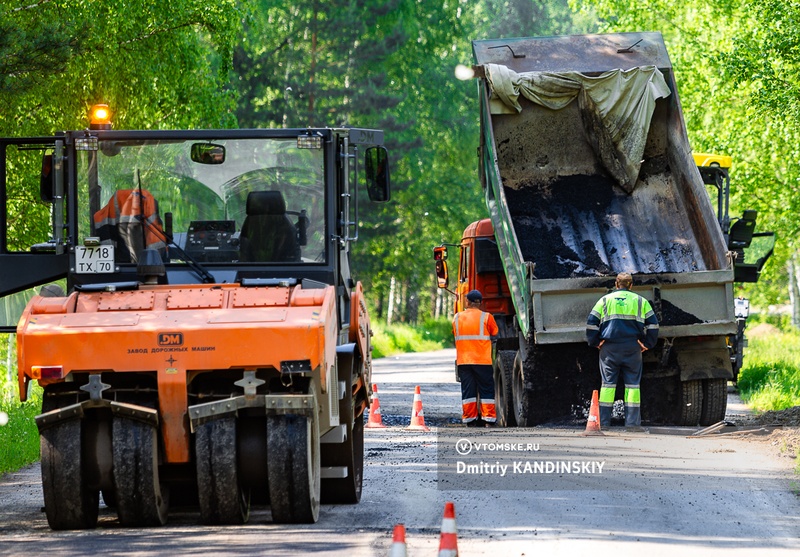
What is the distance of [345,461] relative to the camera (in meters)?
8.70

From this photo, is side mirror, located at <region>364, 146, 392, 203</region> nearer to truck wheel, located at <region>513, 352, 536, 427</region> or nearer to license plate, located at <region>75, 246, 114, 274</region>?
license plate, located at <region>75, 246, 114, 274</region>

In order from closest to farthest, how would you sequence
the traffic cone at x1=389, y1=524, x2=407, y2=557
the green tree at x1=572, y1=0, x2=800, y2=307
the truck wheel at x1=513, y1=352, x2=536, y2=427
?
1. the traffic cone at x1=389, y1=524, x2=407, y2=557
2. the truck wheel at x1=513, y1=352, x2=536, y2=427
3. the green tree at x1=572, y1=0, x2=800, y2=307

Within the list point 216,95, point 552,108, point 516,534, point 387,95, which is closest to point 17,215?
point 216,95

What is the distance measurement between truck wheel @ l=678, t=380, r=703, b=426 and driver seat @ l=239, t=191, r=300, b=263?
6.34m

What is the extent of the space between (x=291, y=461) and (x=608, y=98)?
28.9ft

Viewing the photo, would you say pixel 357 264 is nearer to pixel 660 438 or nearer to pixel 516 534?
pixel 660 438

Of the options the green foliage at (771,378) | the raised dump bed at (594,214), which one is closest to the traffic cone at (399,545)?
the raised dump bed at (594,214)

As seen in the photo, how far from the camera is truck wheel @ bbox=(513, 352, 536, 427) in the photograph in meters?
13.9

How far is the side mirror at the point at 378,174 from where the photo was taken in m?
8.56

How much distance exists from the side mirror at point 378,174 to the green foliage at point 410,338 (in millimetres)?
25614

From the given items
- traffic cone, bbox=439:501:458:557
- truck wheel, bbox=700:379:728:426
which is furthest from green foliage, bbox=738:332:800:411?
traffic cone, bbox=439:501:458:557

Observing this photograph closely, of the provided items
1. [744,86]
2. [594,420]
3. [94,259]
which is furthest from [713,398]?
[744,86]

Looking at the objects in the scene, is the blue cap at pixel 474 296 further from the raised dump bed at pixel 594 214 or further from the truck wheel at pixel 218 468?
the truck wheel at pixel 218 468

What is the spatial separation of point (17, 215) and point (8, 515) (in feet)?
26.8
